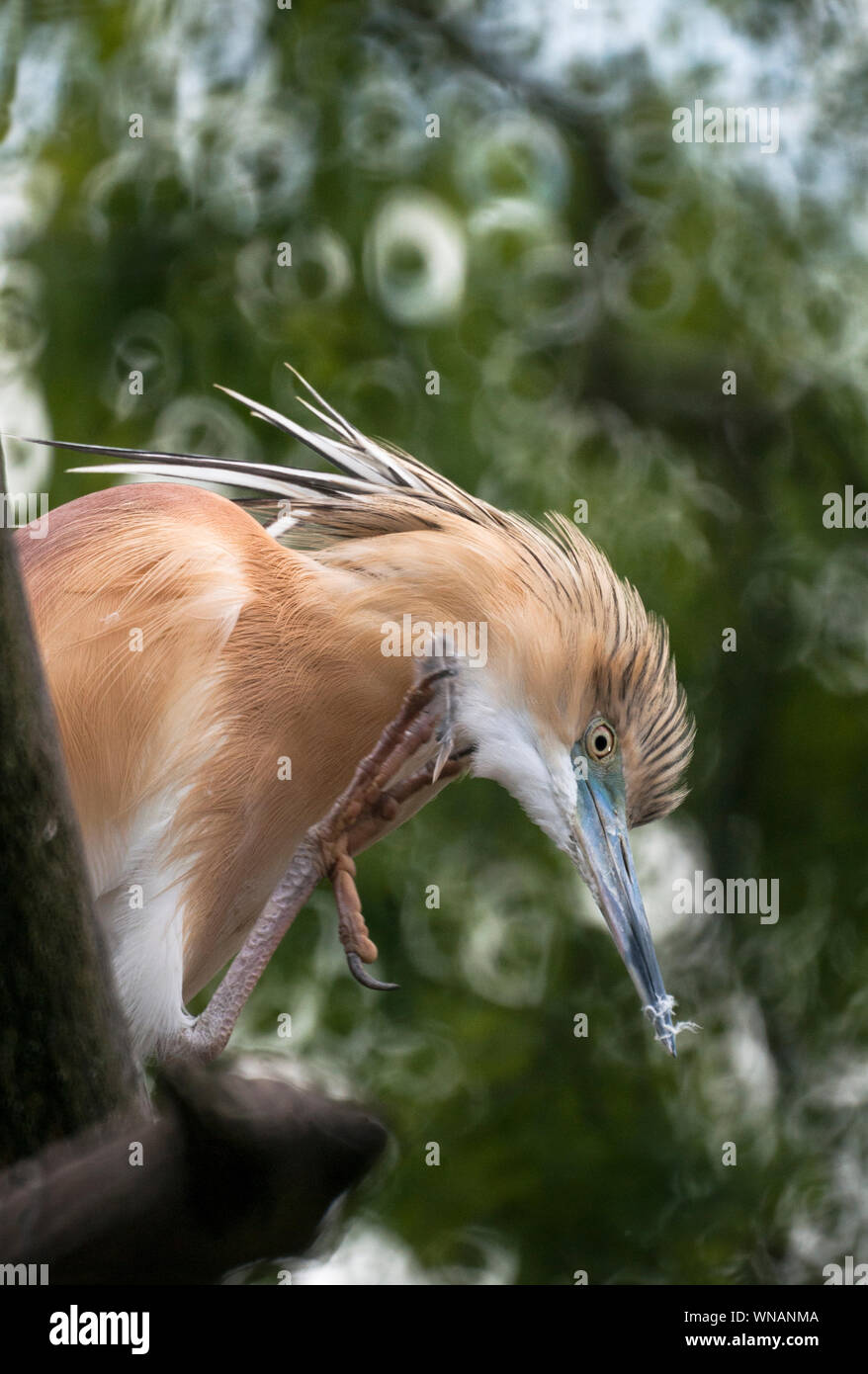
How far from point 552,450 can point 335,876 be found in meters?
1.99

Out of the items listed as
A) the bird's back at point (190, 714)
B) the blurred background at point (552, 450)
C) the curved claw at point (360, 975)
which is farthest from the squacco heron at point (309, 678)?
the blurred background at point (552, 450)

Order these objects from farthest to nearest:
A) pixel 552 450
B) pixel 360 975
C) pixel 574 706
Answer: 1. pixel 552 450
2. pixel 574 706
3. pixel 360 975

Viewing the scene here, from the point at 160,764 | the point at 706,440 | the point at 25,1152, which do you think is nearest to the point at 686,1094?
the point at 706,440

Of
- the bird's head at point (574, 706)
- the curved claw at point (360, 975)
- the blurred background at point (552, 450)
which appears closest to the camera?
the curved claw at point (360, 975)

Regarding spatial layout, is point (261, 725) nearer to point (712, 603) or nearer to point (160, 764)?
point (160, 764)

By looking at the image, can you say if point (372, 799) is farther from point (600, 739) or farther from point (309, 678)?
point (600, 739)

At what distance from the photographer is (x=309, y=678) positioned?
2.62 m

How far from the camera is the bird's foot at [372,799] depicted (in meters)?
2.35

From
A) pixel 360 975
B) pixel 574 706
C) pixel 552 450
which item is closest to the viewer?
pixel 360 975

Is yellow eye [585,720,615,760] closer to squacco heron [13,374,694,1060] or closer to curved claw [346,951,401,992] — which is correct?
squacco heron [13,374,694,1060]

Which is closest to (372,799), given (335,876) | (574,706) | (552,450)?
(335,876)

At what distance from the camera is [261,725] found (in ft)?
8.67

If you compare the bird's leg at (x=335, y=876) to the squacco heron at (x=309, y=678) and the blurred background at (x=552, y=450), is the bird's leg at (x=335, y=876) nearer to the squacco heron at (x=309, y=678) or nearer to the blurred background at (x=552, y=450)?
the squacco heron at (x=309, y=678)

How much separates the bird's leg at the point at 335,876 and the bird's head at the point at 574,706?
164 mm
